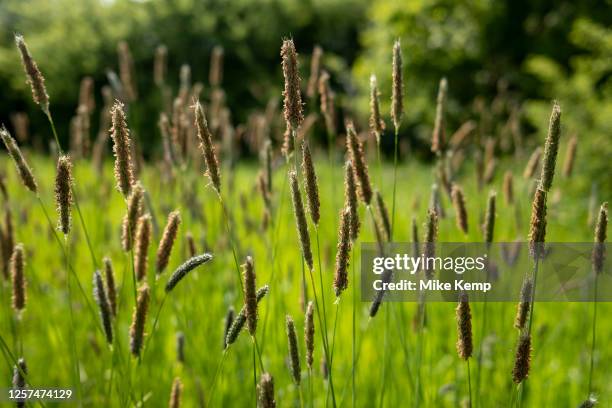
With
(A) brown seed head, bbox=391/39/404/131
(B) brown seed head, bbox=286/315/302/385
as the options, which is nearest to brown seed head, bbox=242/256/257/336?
(B) brown seed head, bbox=286/315/302/385

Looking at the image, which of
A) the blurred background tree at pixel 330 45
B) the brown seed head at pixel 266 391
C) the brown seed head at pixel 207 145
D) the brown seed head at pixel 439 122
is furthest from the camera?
the blurred background tree at pixel 330 45

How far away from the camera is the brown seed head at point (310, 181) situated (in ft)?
3.93

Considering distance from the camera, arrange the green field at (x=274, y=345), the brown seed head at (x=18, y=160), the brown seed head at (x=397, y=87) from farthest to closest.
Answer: the green field at (x=274, y=345) → the brown seed head at (x=397, y=87) → the brown seed head at (x=18, y=160)

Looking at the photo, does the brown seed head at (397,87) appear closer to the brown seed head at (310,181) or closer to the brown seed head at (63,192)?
the brown seed head at (310,181)

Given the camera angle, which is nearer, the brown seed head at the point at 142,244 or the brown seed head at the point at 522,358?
the brown seed head at the point at 522,358

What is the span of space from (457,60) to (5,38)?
1161 centimetres

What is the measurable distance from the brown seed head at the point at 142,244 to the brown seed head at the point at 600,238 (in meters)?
0.99

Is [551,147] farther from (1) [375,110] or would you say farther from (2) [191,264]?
(2) [191,264]

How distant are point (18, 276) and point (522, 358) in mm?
1226

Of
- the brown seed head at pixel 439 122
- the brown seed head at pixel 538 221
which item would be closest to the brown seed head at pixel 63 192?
the brown seed head at pixel 538 221

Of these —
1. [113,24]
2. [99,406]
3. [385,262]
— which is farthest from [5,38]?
[385,262]

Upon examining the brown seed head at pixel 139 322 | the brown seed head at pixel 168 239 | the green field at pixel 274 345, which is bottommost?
the green field at pixel 274 345

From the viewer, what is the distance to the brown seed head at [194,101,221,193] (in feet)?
3.87

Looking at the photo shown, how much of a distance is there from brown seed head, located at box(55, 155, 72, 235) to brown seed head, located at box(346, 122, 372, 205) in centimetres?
61
